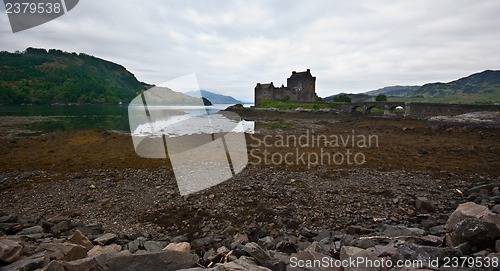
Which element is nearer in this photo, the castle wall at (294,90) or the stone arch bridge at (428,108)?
the stone arch bridge at (428,108)

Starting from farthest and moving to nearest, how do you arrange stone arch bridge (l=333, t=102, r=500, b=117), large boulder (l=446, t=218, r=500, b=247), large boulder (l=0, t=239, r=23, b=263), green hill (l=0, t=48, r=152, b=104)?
1. green hill (l=0, t=48, r=152, b=104)
2. stone arch bridge (l=333, t=102, r=500, b=117)
3. large boulder (l=0, t=239, r=23, b=263)
4. large boulder (l=446, t=218, r=500, b=247)

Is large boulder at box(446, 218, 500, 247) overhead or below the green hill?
below

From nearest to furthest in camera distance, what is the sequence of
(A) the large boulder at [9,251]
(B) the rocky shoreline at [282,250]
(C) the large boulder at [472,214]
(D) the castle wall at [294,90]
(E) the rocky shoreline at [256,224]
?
(B) the rocky shoreline at [282,250], (E) the rocky shoreline at [256,224], (C) the large boulder at [472,214], (A) the large boulder at [9,251], (D) the castle wall at [294,90]

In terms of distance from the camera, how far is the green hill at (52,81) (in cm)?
11762

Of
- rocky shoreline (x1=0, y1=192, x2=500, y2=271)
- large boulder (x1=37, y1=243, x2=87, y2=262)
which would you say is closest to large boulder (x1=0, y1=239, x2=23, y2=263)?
rocky shoreline (x1=0, y1=192, x2=500, y2=271)

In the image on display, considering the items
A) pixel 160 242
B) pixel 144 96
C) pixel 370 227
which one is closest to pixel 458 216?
pixel 370 227

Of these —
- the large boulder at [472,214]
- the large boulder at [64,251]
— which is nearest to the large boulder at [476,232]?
the large boulder at [472,214]

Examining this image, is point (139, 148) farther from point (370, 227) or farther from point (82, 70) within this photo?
point (82, 70)

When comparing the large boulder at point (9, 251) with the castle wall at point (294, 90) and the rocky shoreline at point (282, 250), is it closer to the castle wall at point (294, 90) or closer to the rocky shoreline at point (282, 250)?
the rocky shoreline at point (282, 250)

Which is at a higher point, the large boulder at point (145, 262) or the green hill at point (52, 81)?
the green hill at point (52, 81)

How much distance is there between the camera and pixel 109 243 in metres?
7.27

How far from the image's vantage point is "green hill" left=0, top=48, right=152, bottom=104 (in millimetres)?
117625

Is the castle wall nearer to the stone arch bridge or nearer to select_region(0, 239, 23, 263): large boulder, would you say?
the stone arch bridge

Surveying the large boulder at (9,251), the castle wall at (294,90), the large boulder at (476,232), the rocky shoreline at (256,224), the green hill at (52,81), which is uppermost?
the green hill at (52,81)
